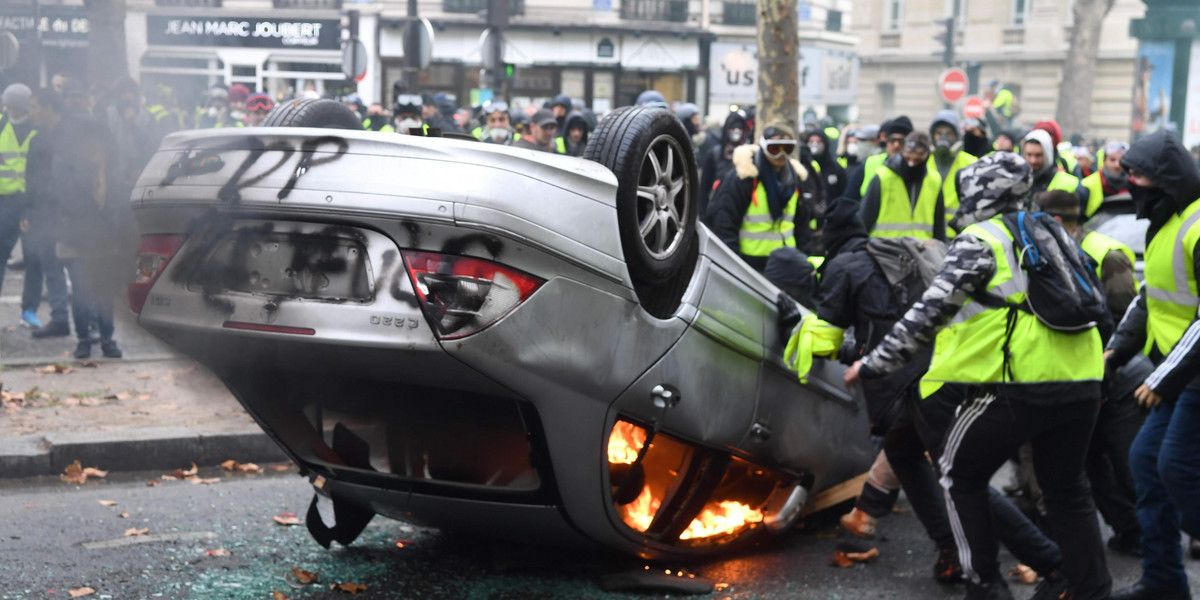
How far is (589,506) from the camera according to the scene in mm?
4234

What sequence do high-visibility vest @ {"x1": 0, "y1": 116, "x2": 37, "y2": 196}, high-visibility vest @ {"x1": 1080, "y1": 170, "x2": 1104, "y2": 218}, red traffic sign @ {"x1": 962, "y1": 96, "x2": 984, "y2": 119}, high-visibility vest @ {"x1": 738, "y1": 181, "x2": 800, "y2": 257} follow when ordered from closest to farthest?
high-visibility vest @ {"x1": 738, "y1": 181, "x2": 800, "y2": 257}
high-visibility vest @ {"x1": 1080, "y1": 170, "x2": 1104, "y2": 218}
high-visibility vest @ {"x1": 0, "y1": 116, "x2": 37, "y2": 196}
red traffic sign @ {"x1": 962, "y1": 96, "x2": 984, "y2": 119}

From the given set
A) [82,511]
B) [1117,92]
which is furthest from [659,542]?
[1117,92]

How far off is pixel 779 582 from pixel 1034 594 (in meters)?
0.94

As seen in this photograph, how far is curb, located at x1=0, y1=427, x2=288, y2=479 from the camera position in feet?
20.7

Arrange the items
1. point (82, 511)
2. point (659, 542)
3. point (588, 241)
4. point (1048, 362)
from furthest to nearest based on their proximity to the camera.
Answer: point (82, 511)
point (659, 542)
point (1048, 362)
point (588, 241)

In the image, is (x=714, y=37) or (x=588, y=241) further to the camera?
(x=714, y=37)

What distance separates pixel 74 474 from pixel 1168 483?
195 inches

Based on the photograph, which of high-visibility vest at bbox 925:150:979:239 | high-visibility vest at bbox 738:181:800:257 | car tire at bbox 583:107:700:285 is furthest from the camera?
high-visibility vest at bbox 925:150:979:239

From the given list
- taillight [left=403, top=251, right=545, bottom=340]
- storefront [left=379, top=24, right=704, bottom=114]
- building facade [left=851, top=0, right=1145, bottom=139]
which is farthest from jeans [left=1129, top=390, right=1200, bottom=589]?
building facade [left=851, top=0, right=1145, bottom=139]

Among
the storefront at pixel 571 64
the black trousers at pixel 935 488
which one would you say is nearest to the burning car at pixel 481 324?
the black trousers at pixel 935 488

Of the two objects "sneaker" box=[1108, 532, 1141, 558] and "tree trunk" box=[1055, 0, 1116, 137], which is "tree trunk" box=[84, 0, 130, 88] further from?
"tree trunk" box=[1055, 0, 1116, 137]

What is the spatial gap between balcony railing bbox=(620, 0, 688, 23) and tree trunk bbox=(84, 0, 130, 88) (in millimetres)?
32075

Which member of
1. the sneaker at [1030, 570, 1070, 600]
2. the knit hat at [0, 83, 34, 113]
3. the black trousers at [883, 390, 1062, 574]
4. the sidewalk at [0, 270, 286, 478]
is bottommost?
the sidewalk at [0, 270, 286, 478]

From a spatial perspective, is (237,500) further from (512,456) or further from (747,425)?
(747,425)
